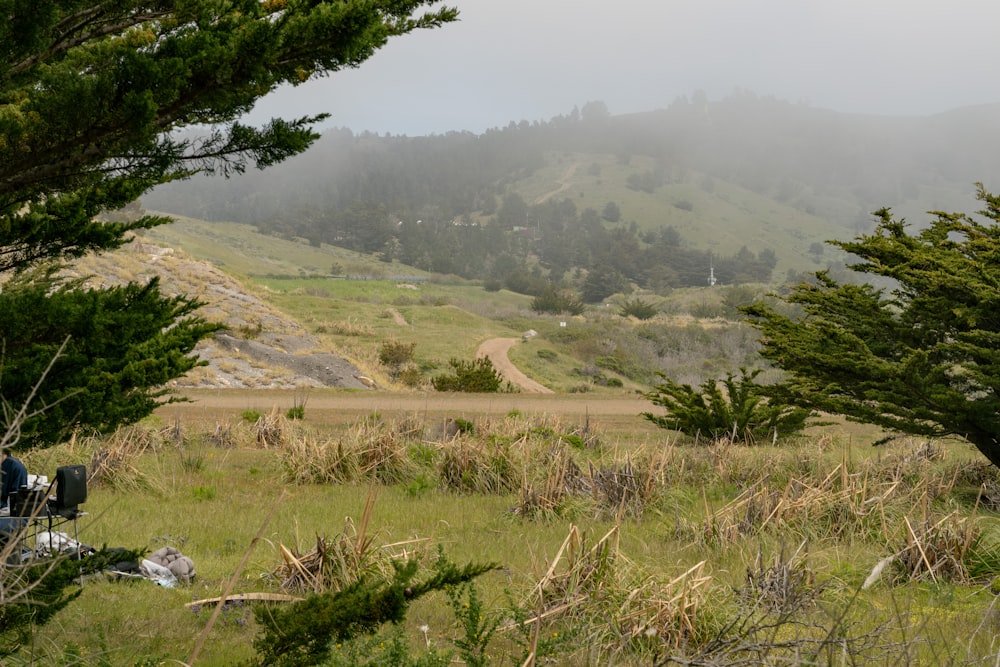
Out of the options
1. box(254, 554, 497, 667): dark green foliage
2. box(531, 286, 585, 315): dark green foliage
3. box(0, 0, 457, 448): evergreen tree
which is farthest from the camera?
box(531, 286, 585, 315): dark green foliage

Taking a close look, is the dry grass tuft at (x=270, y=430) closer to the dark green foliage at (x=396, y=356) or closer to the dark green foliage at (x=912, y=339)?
the dark green foliage at (x=912, y=339)

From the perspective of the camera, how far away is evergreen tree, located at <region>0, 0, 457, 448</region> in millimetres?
3367

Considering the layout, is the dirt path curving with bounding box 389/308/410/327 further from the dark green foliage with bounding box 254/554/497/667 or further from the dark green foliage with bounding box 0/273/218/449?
the dark green foliage with bounding box 254/554/497/667

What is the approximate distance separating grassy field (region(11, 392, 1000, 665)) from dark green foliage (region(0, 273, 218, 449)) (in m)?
1.03

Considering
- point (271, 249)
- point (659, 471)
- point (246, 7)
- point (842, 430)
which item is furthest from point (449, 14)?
→ point (271, 249)

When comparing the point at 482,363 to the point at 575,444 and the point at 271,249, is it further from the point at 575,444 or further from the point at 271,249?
the point at 271,249

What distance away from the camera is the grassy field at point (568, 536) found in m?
4.55

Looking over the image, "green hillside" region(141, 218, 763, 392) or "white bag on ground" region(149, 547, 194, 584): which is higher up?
"white bag on ground" region(149, 547, 194, 584)

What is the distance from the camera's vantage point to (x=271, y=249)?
342 feet

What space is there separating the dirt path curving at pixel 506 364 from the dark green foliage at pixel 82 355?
19.9 meters

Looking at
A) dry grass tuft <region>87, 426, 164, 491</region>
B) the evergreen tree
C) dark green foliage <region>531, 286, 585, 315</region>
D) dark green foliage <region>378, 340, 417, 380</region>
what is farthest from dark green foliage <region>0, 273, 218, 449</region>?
dark green foliage <region>531, 286, 585, 315</region>

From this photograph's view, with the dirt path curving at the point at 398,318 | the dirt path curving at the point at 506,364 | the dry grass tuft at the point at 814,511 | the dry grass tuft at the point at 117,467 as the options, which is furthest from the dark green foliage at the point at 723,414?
the dirt path curving at the point at 398,318

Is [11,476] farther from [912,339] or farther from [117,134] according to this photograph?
[912,339]

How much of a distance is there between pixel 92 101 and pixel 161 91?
0.29 m
